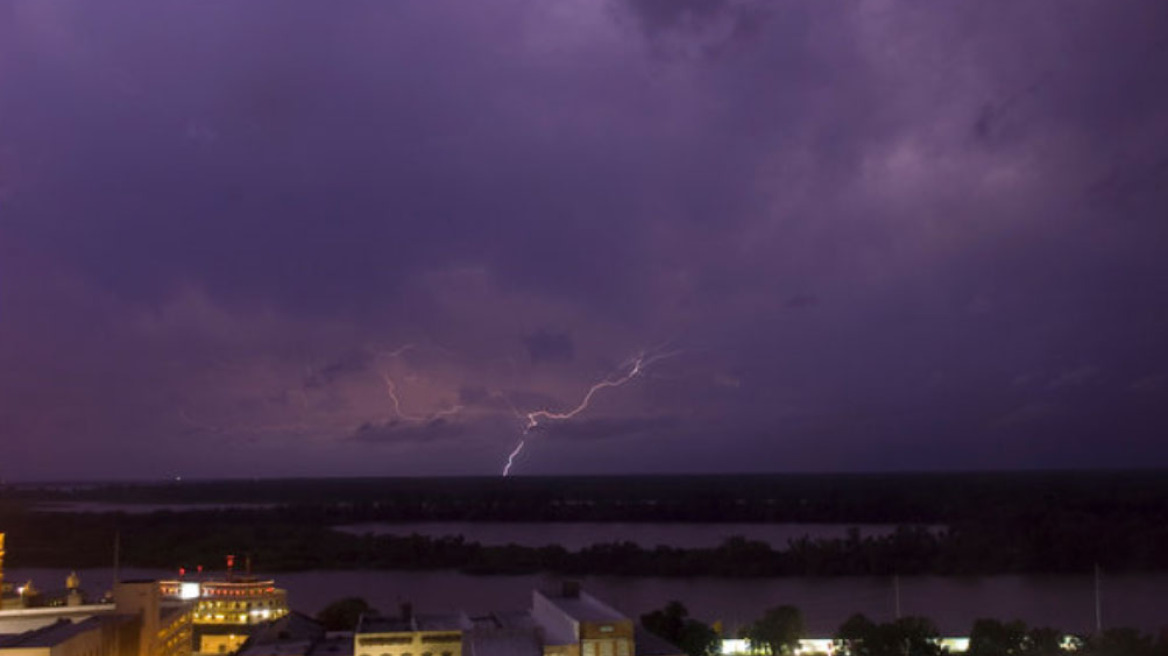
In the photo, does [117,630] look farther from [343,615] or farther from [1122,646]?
[1122,646]

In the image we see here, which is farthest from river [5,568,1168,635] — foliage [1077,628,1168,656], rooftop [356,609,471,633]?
rooftop [356,609,471,633]

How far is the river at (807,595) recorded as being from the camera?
21.3 metres

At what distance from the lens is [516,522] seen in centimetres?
5416

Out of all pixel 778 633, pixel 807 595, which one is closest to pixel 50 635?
pixel 778 633

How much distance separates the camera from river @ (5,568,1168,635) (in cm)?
2127

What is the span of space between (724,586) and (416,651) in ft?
52.3

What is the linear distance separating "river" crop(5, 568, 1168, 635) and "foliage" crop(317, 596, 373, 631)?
8.46ft

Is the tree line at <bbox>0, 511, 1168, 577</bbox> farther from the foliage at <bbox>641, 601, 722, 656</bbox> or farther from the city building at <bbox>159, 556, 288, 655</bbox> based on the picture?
the foliage at <bbox>641, 601, 722, 656</bbox>

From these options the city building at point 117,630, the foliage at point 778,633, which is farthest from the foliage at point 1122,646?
the city building at point 117,630

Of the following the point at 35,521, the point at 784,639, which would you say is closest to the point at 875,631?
the point at 784,639

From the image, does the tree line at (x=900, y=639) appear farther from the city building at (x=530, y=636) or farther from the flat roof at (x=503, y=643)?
the flat roof at (x=503, y=643)

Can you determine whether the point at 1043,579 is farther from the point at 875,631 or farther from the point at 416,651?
the point at 416,651

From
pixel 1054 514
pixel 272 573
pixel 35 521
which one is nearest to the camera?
pixel 272 573

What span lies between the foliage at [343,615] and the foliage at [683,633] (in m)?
5.75
